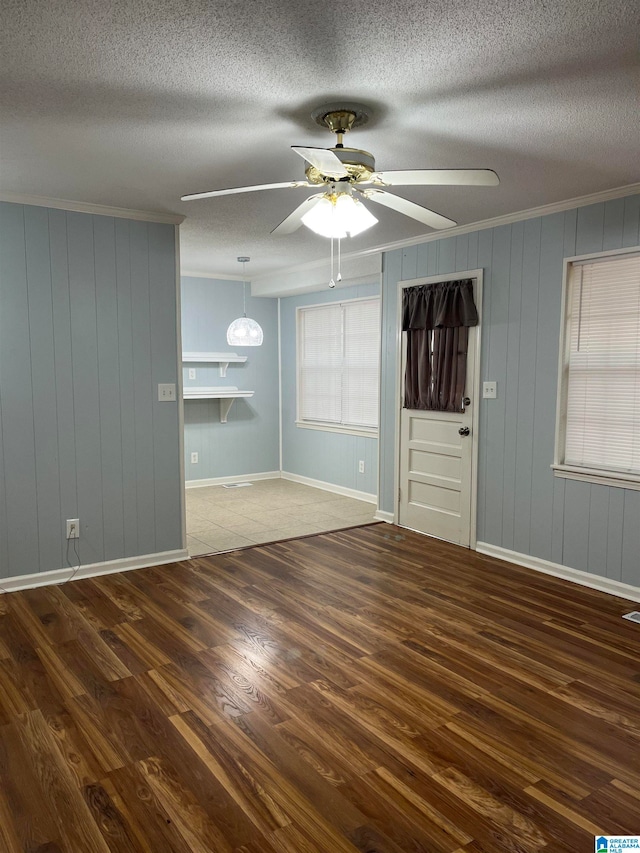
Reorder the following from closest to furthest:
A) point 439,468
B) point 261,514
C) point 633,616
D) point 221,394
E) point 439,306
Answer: point 633,616
point 439,306
point 439,468
point 261,514
point 221,394

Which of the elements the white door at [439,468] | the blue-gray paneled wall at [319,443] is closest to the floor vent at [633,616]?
the white door at [439,468]

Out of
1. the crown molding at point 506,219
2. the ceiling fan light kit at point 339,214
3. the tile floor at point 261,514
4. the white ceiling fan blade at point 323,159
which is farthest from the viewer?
the tile floor at point 261,514

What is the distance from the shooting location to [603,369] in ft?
12.1

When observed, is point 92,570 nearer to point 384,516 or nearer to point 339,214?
point 384,516

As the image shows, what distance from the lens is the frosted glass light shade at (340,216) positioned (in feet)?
7.96

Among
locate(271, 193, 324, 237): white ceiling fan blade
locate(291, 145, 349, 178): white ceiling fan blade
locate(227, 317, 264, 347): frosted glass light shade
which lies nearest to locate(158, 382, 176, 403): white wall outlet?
locate(271, 193, 324, 237): white ceiling fan blade

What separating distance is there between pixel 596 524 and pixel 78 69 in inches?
138

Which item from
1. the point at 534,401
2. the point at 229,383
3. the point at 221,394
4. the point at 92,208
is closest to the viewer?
the point at 92,208

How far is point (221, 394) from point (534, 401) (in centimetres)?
365

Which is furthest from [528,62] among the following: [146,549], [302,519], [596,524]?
[302,519]

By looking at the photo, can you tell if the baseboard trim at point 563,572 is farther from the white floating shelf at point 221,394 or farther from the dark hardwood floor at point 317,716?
the white floating shelf at point 221,394

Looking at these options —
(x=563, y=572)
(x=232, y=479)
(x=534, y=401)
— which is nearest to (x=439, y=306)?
(x=534, y=401)

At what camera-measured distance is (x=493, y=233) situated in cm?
424

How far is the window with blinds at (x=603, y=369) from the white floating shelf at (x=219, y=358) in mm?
3972
